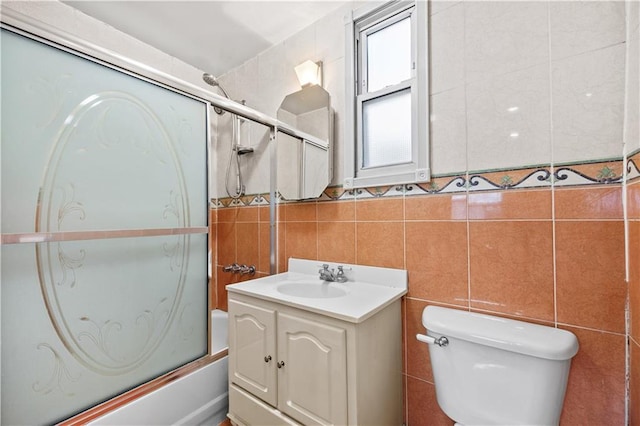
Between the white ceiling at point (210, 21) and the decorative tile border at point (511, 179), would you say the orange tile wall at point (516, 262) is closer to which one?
the decorative tile border at point (511, 179)

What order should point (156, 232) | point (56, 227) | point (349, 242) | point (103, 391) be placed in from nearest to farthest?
point (56, 227) → point (103, 391) → point (156, 232) → point (349, 242)

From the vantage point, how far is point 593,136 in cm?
88

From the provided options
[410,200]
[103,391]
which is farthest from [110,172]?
[410,200]

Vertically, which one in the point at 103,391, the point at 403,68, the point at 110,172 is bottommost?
the point at 103,391

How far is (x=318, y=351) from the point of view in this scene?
0.96 metres

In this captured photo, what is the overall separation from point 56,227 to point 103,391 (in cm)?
65

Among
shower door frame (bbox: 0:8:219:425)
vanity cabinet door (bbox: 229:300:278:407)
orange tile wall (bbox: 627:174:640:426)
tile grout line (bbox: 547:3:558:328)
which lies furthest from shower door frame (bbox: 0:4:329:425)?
orange tile wall (bbox: 627:174:640:426)

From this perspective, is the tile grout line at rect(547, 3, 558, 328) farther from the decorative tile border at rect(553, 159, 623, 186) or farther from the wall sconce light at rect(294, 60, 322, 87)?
the wall sconce light at rect(294, 60, 322, 87)

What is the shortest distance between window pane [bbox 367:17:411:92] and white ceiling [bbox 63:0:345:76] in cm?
33

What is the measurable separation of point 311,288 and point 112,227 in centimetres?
90

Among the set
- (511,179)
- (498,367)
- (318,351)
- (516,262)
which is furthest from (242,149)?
(498,367)

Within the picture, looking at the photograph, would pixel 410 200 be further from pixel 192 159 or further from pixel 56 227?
pixel 56 227

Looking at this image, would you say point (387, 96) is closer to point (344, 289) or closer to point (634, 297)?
point (344, 289)

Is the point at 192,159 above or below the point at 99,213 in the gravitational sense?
above
